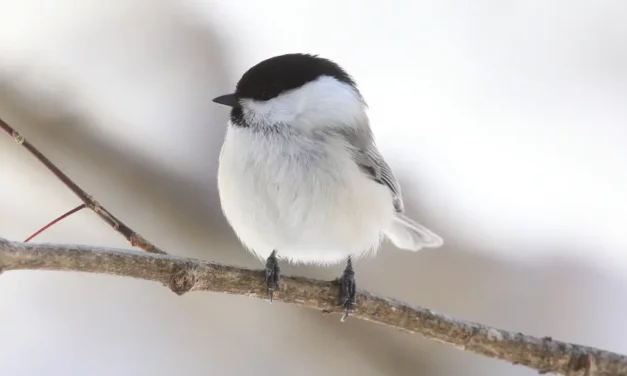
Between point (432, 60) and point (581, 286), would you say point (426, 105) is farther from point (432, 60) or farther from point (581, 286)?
point (581, 286)

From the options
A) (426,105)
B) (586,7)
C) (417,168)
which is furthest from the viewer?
(417,168)

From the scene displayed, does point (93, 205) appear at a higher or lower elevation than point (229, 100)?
lower

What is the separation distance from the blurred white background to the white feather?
258mm

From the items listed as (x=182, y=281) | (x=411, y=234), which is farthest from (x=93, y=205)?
(x=411, y=234)

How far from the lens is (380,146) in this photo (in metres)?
1.17

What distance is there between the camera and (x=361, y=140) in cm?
85

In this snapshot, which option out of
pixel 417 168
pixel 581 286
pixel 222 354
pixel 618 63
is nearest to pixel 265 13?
pixel 417 168

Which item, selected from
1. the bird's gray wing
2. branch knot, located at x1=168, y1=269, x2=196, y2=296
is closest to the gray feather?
the bird's gray wing

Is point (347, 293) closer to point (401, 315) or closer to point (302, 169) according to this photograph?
point (401, 315)

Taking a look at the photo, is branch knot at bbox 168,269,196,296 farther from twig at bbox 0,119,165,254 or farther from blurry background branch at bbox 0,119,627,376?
twig at bbox 0,119,165,254

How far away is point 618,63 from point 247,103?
738 mm

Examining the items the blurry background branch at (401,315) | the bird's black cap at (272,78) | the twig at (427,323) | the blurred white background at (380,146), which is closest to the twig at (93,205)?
the blurry background branch at (401,315)

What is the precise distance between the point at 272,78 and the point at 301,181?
17cm

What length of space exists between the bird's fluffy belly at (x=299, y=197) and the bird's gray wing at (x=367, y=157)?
0.06 feet
